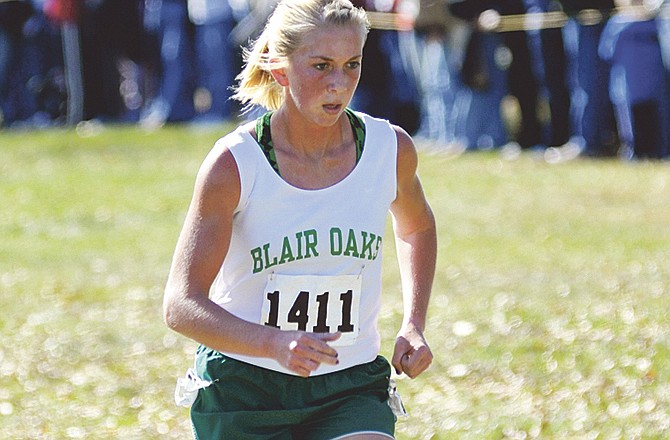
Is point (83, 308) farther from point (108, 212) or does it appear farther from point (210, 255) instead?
point (210, 255)

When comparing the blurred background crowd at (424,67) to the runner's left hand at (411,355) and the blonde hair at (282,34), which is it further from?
the runner's left hand at (411,355)

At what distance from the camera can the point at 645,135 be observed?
43.3ft

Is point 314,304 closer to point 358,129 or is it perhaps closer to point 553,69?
point 358,129

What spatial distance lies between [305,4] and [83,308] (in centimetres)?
523

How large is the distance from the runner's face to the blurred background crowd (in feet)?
30.9

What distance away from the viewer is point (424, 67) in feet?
48.9

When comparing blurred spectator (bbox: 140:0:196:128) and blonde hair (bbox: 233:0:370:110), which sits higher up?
blonde hair (bbox: 233:0:370:110)

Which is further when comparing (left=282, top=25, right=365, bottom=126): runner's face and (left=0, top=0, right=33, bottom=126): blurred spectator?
(left=0, top=0, right=33, bottom=126): blurred spectator

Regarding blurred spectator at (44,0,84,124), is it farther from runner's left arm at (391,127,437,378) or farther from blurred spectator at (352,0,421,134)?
runner's left arm at (391,127,437,378)

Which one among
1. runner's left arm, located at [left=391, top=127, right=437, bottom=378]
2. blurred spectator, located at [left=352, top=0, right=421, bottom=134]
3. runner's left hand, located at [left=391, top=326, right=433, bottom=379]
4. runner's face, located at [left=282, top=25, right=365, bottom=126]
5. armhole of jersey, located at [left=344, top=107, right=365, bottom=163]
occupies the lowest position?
blurred spectator, located at [left=352, top=0, right=421, bottom=134]

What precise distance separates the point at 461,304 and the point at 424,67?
22.5 ft

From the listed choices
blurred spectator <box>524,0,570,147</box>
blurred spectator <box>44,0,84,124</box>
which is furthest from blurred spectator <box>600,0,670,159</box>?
blurred spectator <box>44,0,84,124</box>

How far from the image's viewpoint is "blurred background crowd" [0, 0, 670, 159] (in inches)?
521

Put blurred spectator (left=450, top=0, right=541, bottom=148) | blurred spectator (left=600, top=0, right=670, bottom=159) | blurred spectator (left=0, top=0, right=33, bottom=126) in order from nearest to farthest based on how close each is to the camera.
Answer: blurred spectator (left=600, top=0, right=670, bottom=159)
blurred spectator (left=450, top=0, right=541, bottom=148)
blurred spectator (left=0, top=0, right=33, bottom=126)
